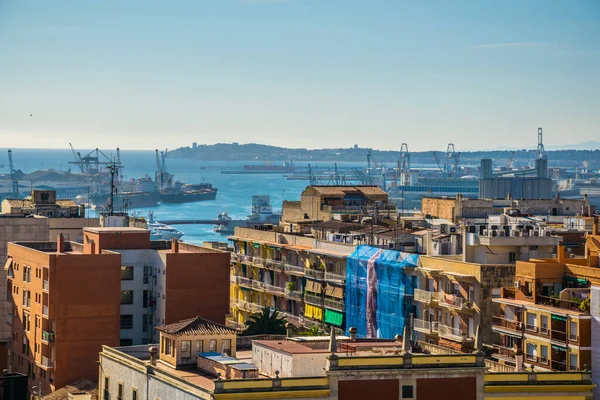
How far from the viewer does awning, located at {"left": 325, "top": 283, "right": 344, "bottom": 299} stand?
49438mm

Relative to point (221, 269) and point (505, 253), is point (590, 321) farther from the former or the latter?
point (221, 269)

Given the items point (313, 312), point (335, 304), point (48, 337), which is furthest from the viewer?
point (313, 312)

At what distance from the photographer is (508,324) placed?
124 ft

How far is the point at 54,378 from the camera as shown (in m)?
43.9

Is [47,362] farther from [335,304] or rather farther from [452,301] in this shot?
[452,301]

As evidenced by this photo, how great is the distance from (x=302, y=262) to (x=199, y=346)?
20.3 m

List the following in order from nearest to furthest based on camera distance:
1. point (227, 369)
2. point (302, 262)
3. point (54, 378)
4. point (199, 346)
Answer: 1. point (227, 369)
2. point (199, 346)
3. point (54, 378)
4. point (302, 262)

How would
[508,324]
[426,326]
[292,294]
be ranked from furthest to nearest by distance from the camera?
[292,294]
[426,326]
[508,324]

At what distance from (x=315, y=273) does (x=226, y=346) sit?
720 inches

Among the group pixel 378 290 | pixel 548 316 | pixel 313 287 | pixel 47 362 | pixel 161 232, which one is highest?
pixel 548 316

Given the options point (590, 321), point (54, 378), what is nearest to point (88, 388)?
point (54, 378)

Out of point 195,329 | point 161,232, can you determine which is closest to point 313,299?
point 195,329

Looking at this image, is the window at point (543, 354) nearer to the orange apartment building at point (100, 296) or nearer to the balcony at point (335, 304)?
the orange apartment building at point (100, 296)

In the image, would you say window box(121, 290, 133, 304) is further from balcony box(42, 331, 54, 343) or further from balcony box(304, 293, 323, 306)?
balcony box(304, 293, 323, 306)
